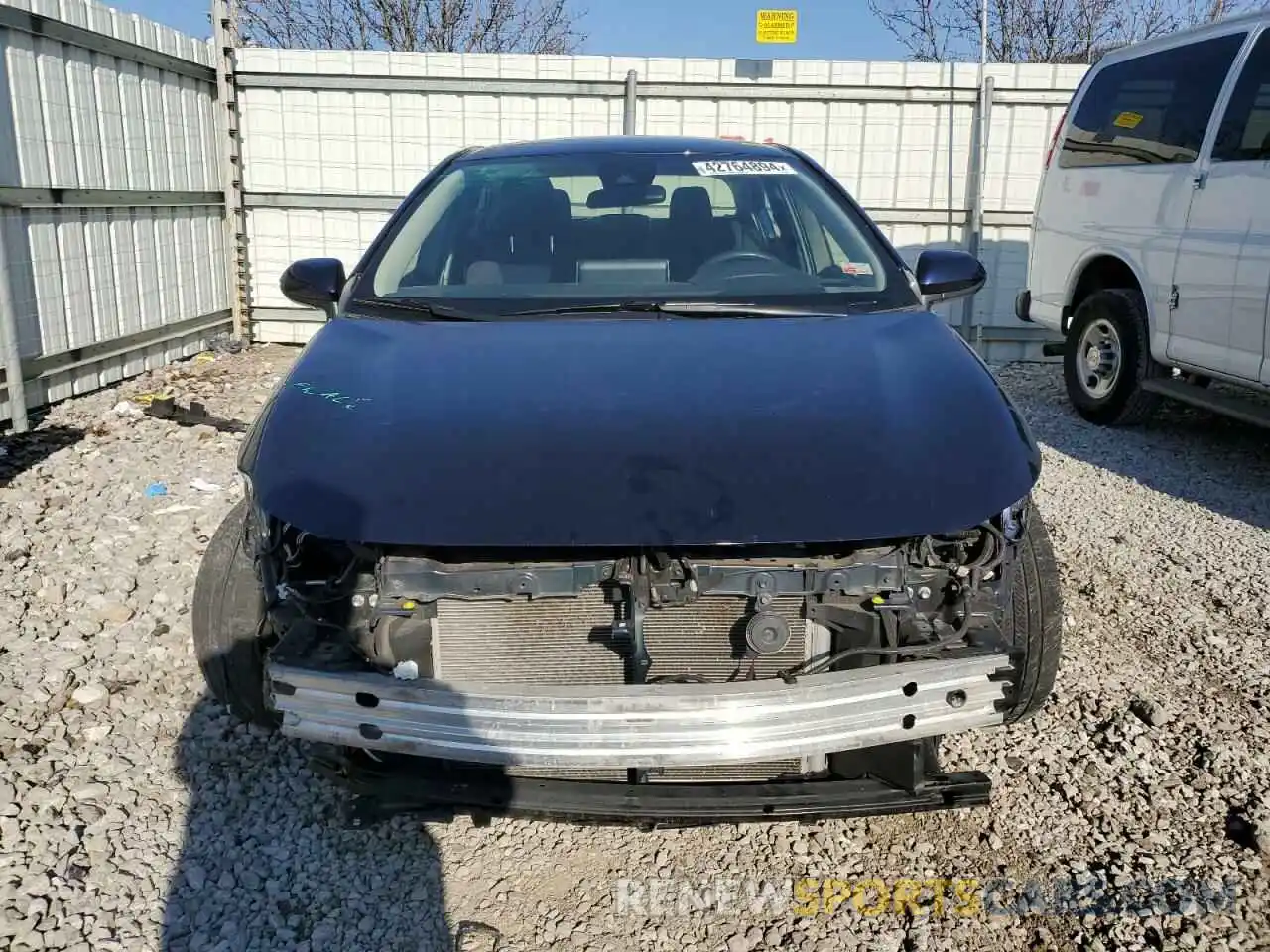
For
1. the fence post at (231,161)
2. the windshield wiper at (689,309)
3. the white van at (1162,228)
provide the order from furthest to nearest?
the fence post at (231,161) < the white van at (1162,228) < the windshield wiper at (689,309)

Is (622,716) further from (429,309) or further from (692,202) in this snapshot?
(692,202)

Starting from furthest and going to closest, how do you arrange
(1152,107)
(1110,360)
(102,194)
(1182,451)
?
(102,194) → (1110,360) → (1182,451) → (1152,107)

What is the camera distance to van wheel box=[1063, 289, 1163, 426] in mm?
5867

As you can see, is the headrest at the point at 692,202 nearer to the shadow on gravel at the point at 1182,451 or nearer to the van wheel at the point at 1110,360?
the shadow on gravel at the point at 1182,451

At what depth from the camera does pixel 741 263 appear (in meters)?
3.10

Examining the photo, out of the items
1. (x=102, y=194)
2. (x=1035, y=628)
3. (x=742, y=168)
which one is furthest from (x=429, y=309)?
(x=102, y=194)

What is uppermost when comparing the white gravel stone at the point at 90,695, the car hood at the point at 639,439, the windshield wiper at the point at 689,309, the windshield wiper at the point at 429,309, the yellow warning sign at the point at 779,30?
the yellow warning sign at the point at 779,30

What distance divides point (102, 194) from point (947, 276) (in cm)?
582

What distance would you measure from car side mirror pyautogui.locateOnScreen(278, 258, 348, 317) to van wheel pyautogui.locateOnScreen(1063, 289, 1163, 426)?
4611 mm

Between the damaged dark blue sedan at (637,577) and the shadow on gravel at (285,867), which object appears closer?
the damaged dark blue sedan at (637,577)

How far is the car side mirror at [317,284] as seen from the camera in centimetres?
313

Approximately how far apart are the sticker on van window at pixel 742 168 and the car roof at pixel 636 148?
0.06 metres

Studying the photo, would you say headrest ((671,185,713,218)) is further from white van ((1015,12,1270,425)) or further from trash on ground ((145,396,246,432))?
trash on ground ((145,396,246,432))

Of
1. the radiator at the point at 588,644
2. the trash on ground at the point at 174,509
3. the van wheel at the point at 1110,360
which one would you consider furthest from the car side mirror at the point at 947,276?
the trash on ground at the point at 174,509
